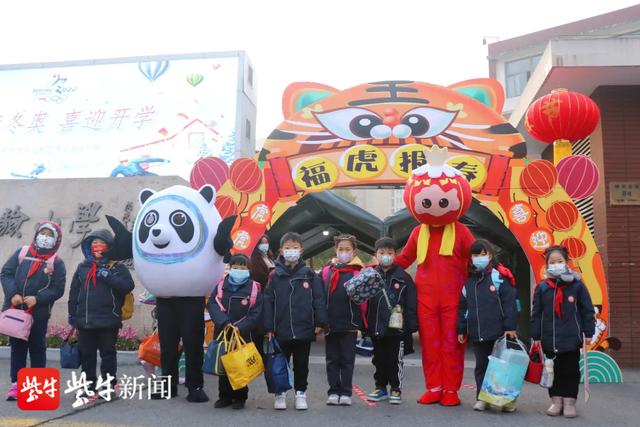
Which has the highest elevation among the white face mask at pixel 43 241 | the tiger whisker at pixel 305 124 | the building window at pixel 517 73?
the building window at pixel 517 73

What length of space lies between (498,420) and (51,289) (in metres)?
3.99

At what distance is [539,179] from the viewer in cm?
714

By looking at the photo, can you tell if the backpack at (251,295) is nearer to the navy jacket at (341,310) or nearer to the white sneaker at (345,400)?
the navy jacket at (341,310)

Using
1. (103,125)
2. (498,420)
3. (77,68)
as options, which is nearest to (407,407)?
(498,420)

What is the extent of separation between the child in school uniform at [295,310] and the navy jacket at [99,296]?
4.40 ft

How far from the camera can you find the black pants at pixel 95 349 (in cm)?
519

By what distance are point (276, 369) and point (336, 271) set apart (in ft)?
3.29

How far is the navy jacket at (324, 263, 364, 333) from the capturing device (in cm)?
508

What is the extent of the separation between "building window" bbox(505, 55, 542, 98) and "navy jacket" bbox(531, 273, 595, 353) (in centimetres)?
2415

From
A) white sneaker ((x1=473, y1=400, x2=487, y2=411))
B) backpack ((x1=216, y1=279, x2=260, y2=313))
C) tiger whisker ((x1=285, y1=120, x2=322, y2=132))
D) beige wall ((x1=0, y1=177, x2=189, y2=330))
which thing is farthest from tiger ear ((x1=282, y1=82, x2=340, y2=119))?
white sneaker ((x1=473, y1=400, x2=487, y2=411))

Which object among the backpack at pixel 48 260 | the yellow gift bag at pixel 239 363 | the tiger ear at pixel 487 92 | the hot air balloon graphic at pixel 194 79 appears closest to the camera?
the yellow gift bag at pixel 239 363

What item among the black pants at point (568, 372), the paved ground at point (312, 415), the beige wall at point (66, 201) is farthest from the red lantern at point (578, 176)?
the beige wall at point (66, 201)

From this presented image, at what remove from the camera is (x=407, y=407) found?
5137 millimetres

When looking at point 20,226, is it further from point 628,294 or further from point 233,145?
point 233,145
